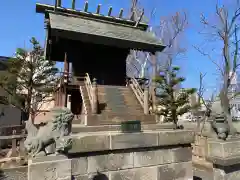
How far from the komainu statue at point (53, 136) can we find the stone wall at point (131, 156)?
32 cm

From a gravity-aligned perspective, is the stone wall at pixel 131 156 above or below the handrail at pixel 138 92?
below

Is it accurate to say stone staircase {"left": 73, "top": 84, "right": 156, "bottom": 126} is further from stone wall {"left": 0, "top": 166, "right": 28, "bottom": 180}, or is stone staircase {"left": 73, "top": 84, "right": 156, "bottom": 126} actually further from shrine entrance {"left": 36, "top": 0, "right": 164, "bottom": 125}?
stone wall {"left": 0, "top": 166, "right": 28, "bottom": 180}

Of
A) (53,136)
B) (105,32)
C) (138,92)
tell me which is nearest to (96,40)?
(105,32)

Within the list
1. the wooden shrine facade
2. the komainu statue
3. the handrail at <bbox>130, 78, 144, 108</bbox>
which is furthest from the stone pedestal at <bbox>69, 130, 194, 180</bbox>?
the wooden shrine facade

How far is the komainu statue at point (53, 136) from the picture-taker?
13.2 ft

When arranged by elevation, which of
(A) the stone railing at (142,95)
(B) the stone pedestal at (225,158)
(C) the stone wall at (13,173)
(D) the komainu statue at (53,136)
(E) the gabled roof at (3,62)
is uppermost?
(E) the gabled roof at (3,62)

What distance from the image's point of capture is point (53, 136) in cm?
418

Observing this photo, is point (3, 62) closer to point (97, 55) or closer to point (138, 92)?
point (97, 55)

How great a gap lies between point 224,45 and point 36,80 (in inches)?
640

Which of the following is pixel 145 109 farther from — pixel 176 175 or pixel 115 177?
pixel 115 177

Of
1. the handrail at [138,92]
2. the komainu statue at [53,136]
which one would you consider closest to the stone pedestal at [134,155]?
the komainu statue at [53,136]

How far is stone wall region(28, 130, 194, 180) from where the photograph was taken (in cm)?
488

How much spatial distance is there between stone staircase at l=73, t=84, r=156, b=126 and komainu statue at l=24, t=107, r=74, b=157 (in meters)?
4.65

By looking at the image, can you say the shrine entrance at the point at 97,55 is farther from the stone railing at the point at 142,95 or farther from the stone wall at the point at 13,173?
the stone wall at the point at 13,173
